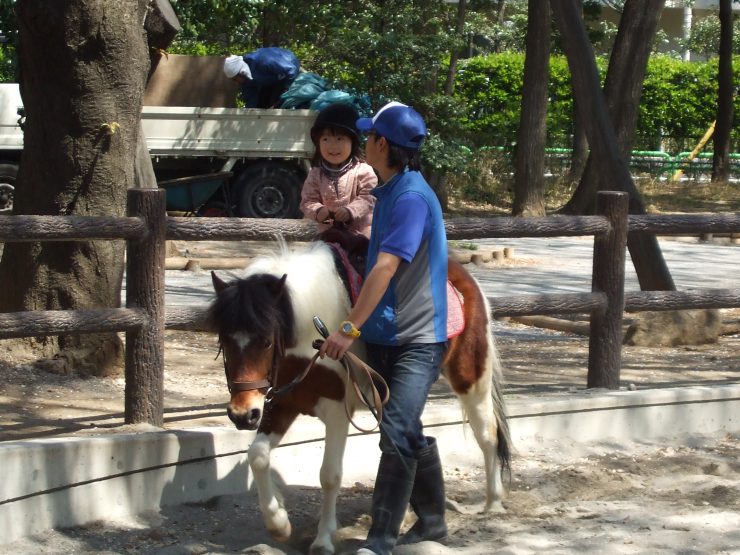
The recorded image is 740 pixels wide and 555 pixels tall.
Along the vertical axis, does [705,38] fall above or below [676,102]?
above

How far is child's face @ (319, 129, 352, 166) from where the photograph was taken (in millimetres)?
4500

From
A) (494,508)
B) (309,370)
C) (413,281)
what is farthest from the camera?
(494,508)

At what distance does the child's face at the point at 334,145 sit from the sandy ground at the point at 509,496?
1549 millimetres

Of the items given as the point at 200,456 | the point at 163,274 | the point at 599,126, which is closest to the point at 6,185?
the point at 599,126

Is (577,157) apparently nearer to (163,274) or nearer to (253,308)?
(163,274)

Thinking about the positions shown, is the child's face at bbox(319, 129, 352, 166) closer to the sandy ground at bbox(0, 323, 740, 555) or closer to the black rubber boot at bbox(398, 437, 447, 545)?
the black rubber boot at bbox(398, 437, 447, 545)

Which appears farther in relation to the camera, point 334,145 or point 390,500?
point 334,145

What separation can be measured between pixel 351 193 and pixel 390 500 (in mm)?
1250

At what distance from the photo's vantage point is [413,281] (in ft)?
13.6

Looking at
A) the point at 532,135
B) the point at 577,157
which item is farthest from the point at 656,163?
the point at 532,135

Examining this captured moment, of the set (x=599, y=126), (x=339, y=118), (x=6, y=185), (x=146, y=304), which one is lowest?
(x=146, y=304)

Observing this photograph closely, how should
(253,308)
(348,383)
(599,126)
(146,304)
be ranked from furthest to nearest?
(599,126) < (146,304) < (348,383) < (253,308)

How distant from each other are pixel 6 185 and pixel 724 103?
1691 cm

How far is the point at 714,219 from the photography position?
726 cm
